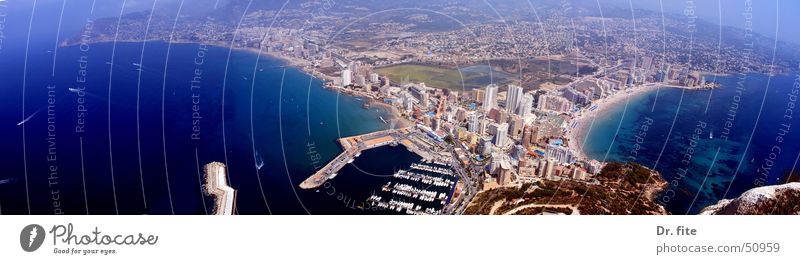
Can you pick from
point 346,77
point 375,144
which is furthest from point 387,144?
point 346,77

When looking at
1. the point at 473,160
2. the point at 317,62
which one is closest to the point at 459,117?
the point at 473,160

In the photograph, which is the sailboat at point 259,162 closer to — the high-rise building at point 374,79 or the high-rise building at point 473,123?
the high-rise building at point 473,123

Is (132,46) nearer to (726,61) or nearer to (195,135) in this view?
(195,135)

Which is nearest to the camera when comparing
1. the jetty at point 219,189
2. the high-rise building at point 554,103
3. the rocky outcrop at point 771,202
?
the rocky outcrop at point 771,202

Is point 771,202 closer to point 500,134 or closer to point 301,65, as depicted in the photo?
point 500,134

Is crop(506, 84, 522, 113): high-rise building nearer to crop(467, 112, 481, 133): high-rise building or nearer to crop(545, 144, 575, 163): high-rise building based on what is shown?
crop(467, 112, 481, 133): high-rise building
